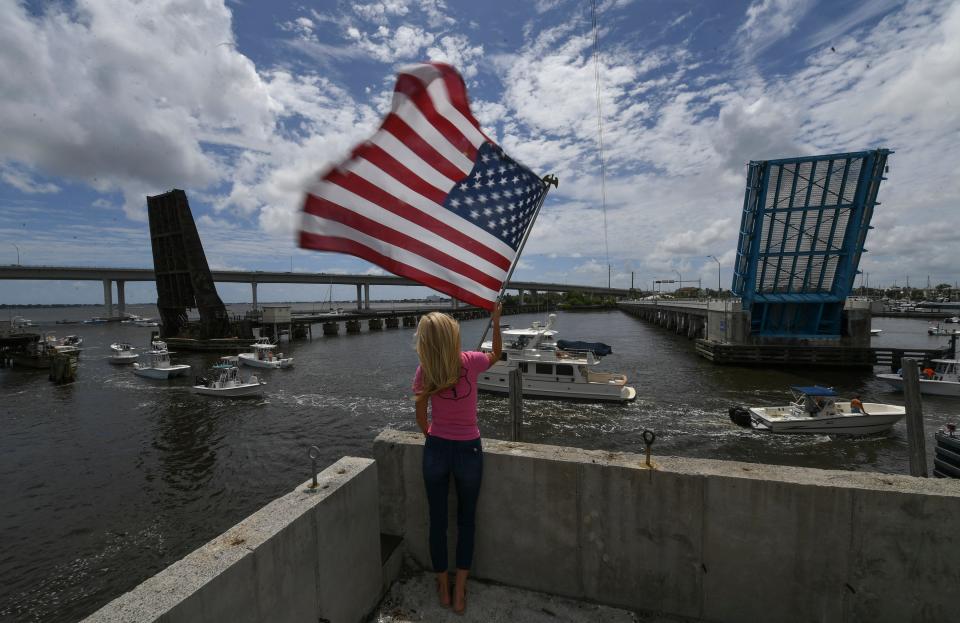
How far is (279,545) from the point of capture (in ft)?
8.29

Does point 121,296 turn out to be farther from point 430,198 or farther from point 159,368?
point 430,198

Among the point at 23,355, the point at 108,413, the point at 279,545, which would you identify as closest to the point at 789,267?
the point at 279,545

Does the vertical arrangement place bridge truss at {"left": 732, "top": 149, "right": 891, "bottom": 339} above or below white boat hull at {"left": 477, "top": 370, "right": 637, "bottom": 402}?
above

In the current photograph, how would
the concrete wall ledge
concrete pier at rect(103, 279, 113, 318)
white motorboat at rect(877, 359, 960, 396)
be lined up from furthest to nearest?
concrete pier at rect(103, 279, 113, 318)
white motorboat at rect(877, 359, 960, 396)
the concrete wall ledge

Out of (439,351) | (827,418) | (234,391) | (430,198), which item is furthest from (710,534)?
(234,391)

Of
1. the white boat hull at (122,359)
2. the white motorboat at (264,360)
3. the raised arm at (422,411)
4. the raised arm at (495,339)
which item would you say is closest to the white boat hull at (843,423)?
the raised arm at (495,339)

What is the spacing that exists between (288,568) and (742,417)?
19.2 meters

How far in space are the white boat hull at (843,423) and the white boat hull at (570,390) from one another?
250 inches

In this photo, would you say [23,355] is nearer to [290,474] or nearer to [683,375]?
[290,474]

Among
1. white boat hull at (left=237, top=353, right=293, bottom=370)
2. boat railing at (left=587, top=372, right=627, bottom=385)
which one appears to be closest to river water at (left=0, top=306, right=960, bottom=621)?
boat railing at (left=587, top=372, right=627, bottom=385)

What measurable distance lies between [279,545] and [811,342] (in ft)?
125

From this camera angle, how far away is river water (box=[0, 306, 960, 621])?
10.0 m

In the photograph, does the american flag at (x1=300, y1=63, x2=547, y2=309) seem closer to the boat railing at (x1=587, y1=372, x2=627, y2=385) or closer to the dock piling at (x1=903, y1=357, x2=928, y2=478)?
the dock piling at (x1=903, y1=357, x2=928, y2=478)

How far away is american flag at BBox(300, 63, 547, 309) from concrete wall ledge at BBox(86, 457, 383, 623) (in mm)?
1971
